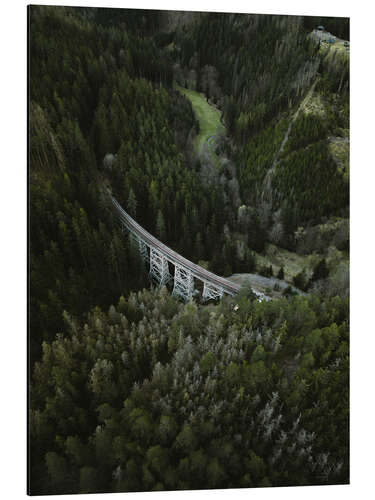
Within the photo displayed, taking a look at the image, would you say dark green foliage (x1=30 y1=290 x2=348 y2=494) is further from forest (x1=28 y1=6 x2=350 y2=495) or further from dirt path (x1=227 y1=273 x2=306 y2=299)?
dirt path (x1=227 y1=273 x2=306 y2=299)

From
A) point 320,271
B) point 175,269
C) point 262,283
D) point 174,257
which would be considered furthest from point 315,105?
point 175,269

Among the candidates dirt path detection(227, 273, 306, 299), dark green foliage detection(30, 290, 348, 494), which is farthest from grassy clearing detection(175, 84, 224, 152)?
dark green foliage detection(30, 290, 348, 494)

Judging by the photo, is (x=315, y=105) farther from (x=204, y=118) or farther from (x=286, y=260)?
(x=286, y=260)

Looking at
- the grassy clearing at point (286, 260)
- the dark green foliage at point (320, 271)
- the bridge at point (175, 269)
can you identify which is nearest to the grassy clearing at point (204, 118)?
the bridge at point (175, 269)

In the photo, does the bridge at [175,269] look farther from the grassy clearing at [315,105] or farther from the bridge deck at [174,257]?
→ the grassy clearing at [315,105]

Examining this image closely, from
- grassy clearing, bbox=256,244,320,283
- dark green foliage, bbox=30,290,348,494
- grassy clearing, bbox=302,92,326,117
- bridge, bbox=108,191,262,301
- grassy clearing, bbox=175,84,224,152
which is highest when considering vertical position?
grassy clearing, bbox=302,92,326,117

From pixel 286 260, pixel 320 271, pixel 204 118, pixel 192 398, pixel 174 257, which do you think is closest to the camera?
pixel 192 398
